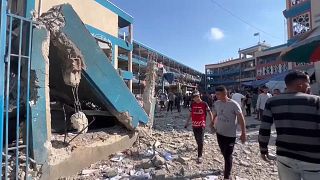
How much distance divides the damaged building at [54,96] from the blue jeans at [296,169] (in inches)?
111

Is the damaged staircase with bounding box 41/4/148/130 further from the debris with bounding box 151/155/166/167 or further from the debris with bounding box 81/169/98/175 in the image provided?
the debris with bounding box 81/169/98/175

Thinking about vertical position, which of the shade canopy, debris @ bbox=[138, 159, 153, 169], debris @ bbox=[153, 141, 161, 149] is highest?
the shade canopy

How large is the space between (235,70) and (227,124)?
214 feet

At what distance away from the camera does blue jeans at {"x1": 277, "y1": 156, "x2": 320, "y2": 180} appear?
2.71 metres

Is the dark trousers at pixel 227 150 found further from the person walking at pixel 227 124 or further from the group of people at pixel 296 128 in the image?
the group of people at pixel 296 128

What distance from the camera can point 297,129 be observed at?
2.76 metres

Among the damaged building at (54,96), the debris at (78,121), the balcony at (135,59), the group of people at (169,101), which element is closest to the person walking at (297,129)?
the damaged building at (54,96)

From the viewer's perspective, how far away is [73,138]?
539 centimetres

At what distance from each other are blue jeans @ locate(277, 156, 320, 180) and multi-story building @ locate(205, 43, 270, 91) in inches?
2323

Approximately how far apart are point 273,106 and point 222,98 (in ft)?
6.62

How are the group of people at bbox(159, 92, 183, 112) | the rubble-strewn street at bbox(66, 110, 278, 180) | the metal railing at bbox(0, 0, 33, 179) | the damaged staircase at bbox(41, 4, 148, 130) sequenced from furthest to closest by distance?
the group of people at bbox(159, 92, 183, 112), the rubble-strewn street at bbox(66, 110, 278, 180), the damaged staircase at bbox(41, 4, 148, 130), the metal railing at bbox(0, 0, 33, 179)

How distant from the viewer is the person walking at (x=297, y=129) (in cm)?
271

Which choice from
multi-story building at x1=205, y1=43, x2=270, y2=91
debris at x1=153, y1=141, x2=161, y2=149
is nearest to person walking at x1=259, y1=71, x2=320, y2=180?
debris at x1=153, y1=141, x2=161, y2=149

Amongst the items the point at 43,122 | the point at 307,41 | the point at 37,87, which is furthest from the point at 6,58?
the point at 307,41
